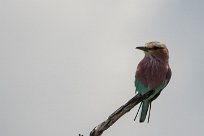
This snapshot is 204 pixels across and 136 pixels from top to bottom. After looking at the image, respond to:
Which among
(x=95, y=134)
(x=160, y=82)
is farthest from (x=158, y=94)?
(x=95, y=134)

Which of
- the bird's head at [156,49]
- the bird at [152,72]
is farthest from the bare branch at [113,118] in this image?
the bird's head at [156,49]

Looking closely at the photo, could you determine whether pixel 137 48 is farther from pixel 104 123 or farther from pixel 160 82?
pixel 104 123

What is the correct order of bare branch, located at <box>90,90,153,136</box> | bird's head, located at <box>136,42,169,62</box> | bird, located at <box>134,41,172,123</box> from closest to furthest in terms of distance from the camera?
bare branch, located at <box>90,90,153,136</box> < bird, located at <box>134,41,172,123</box> < bird's head, located at <box>136,42,169,62</box>

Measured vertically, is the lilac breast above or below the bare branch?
above

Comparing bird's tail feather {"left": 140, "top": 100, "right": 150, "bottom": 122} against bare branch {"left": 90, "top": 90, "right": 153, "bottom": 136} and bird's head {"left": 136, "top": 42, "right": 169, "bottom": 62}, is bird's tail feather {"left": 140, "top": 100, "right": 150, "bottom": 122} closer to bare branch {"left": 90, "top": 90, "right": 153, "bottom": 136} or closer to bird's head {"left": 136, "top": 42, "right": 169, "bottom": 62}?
bare branch {"left": 90, "top": 90, "right": 153, "bottom": 136}

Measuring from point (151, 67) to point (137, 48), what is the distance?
439 millimetres

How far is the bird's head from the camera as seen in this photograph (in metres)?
6.95

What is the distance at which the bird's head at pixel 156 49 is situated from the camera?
695 cm

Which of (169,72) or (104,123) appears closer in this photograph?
(104,123)

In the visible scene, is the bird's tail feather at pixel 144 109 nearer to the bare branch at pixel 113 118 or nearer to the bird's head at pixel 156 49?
the bare branch at pixel 113 118

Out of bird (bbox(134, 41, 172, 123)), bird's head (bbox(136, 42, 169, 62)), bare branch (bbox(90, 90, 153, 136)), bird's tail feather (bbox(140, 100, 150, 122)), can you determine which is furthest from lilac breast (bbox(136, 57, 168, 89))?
bare branch (bbox(90, 90, 153, 136))

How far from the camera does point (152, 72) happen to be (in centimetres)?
696

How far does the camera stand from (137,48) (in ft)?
22.9

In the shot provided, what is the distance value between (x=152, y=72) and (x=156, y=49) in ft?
1.43
